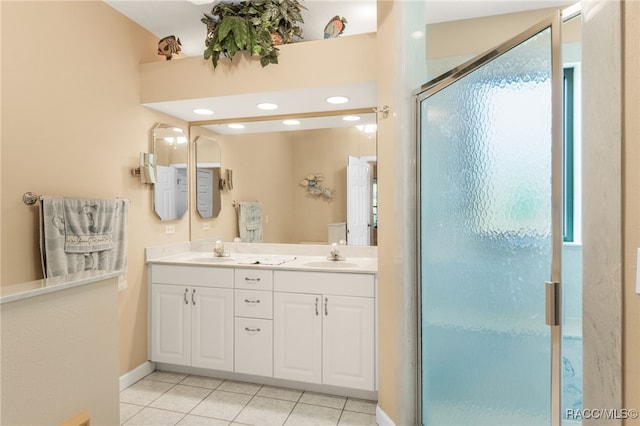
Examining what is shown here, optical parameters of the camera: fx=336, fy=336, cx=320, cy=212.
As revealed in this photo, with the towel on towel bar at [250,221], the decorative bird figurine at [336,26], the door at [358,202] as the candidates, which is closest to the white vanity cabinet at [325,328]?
the door at [358,202]

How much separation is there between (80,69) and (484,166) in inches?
98.7

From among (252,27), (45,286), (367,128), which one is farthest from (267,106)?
(45,286)

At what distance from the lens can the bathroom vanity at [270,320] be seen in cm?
227

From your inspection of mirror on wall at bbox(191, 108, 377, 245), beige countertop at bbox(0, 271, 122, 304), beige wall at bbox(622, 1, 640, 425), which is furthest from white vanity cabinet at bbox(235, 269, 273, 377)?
beige wall at bbox(622, 1, 640, 425)

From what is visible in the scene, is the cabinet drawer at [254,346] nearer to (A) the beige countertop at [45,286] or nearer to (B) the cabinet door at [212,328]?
(B) the cabinet door at [212,328]

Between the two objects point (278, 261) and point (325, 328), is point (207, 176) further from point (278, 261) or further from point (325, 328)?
point (325, 328)

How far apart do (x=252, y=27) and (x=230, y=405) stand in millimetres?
2607

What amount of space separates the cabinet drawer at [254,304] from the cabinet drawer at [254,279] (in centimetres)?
4

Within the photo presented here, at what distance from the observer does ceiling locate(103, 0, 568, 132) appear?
231 cm

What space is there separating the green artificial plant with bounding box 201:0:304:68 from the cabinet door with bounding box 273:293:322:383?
5.58 ft

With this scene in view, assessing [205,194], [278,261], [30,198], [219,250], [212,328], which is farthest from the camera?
[205,194]

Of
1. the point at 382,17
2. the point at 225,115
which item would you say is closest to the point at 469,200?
the point at 382,17

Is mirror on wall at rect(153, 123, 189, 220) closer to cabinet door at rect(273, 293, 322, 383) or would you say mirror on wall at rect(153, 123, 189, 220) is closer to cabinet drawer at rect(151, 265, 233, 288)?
cabinet drawer at rect(151, 265, 233, 288)

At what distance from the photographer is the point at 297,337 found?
2.38m
